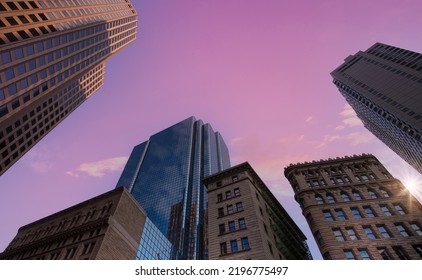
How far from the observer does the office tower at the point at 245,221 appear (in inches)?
1526

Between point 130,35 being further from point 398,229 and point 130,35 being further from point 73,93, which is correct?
point 398,229

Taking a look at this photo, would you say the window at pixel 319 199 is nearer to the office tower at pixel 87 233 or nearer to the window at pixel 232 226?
the window at pixel 232 226

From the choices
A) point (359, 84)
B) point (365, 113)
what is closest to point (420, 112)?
point (359, 84)

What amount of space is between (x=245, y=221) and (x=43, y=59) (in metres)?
66.9

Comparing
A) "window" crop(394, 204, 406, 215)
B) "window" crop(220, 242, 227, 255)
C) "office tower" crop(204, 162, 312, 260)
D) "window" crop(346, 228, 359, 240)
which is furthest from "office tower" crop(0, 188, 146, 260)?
"window" crop(394, 204, 406, 215)

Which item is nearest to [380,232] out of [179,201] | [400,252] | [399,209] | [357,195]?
[400,252]

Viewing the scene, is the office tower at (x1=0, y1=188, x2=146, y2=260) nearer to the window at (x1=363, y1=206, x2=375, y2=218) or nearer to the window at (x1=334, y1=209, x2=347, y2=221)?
the window at (x1=334, y1=209, x2=347, y2=221)

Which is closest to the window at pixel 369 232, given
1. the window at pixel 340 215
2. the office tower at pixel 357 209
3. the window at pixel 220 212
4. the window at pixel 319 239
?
the office tower at pixel 357 209

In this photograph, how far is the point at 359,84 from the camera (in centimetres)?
12838

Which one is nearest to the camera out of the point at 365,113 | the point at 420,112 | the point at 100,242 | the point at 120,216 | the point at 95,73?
the point at 100,242

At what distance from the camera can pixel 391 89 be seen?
110 metres

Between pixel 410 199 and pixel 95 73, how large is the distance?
390ft

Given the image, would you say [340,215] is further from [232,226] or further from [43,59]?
[43,59]

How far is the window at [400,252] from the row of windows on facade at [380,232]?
2.09 meters
